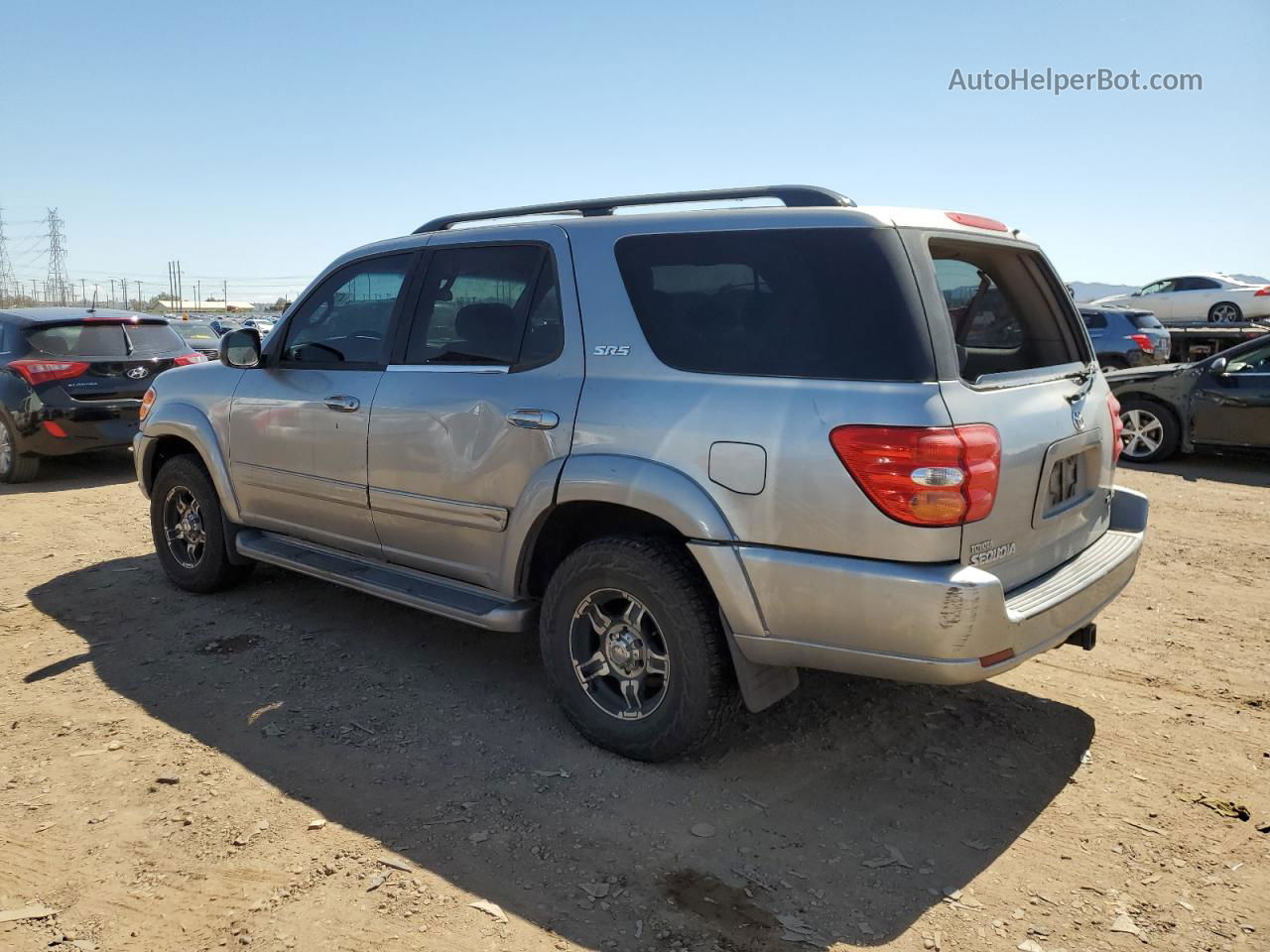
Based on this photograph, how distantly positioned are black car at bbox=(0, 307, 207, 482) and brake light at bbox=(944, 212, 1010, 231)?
8.36m

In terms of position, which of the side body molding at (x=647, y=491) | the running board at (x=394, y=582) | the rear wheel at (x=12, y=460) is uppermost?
the side body molding at (x=647, y=491)

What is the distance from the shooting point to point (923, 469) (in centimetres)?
277

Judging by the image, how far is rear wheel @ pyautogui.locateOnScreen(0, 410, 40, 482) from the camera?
9.09m

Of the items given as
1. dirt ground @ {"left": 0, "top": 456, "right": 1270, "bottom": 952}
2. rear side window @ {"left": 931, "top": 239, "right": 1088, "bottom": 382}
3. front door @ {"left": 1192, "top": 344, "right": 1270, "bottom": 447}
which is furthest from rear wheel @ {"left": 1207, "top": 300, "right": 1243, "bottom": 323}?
rear side window @ {"left": 931, "top": 239, "right": 1088, "bottom": 382}

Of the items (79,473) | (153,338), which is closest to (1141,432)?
(153,338)

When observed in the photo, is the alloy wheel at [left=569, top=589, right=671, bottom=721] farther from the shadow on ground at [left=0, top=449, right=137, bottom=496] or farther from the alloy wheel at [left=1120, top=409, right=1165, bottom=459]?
the alloy wheel at [left=1120, top=409, right=1165, bottom=459]

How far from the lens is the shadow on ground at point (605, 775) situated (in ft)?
9.16

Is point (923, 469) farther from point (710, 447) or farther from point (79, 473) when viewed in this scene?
point (79, 473)

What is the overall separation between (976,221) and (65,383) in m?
8.73

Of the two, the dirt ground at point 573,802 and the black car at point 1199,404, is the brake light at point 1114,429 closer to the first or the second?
the dirt ground at point 573,802

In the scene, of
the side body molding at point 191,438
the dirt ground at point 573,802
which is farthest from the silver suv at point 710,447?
the side body molding at point 191,438

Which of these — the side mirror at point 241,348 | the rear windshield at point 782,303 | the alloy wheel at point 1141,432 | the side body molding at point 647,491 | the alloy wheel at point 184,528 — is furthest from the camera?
the alloy wheel at point 1141,432

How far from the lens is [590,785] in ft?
11.1

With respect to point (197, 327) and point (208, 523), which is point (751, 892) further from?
point (197, 327)
